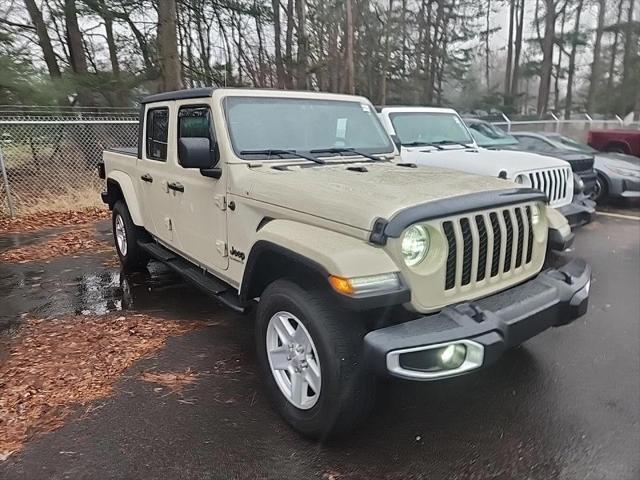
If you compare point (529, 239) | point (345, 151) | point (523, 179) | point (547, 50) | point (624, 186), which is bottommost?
point (624, 186)

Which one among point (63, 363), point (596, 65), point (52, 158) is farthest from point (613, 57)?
point (63, 363)

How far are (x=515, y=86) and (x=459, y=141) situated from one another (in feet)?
91.4

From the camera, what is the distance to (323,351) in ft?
8.08

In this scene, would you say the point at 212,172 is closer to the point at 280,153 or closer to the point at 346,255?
the point at 280,153

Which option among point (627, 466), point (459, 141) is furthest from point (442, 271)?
point (459, 141)

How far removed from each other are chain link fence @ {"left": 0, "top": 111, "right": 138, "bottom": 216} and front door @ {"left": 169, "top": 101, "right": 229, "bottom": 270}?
6.17 meters

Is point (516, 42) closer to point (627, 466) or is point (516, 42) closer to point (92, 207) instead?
point (92, 207)

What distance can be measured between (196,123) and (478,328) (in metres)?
2.65

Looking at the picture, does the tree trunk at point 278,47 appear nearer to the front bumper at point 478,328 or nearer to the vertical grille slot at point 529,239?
the vertical grille slot at point 529,239

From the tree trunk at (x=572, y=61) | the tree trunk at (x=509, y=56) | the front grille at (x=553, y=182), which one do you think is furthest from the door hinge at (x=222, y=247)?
the tree trunk at (x=572, y=61)

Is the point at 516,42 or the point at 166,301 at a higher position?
the point at 516,42

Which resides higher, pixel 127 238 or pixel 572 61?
pixel 572 61

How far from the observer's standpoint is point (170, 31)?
1107 centimetres

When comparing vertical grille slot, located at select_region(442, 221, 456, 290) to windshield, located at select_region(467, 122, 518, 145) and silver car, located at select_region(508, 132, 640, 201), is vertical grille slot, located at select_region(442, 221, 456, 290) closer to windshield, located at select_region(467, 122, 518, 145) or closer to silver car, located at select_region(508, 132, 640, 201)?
windshield, located at select_region(467, 122, 518, 145)
